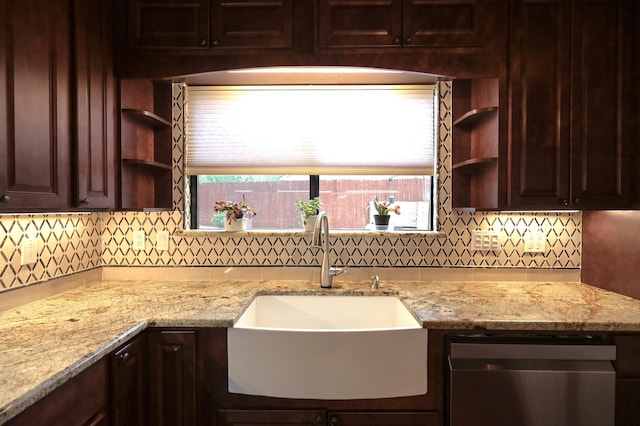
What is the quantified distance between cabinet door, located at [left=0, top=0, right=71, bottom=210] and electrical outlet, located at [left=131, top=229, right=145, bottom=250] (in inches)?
31.2

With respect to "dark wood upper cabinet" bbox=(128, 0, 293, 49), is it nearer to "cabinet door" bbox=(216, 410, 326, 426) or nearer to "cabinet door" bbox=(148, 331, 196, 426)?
"cabinet door" bbox=(148, 331, 196, 426)

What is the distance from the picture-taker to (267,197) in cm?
245

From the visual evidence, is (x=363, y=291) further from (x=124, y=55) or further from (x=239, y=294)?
(x=124, y=55)

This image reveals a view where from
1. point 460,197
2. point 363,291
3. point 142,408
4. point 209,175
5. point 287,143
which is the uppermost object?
point 287,143

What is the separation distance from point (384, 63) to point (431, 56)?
232mm

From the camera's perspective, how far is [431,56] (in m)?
1.88

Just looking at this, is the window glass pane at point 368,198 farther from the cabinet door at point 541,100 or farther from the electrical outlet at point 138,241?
the electrical outlet at point 138,241

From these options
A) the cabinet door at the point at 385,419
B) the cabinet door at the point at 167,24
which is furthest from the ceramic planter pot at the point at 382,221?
the cabinet door at the point at 167,24

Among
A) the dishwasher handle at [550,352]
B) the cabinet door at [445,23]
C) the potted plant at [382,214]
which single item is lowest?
the dishwasher handle at [550,352]

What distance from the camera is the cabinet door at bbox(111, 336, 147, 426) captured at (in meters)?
1.34

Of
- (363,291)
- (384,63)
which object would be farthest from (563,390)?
(384,63)

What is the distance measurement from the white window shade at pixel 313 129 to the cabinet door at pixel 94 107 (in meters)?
0.56

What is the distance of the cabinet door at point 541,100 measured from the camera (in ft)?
6.05

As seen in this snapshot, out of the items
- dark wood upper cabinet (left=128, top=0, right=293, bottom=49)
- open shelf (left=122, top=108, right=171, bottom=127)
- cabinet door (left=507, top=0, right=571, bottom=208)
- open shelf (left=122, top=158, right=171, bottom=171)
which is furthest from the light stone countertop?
dark wood upper cabinet (left=128, top=0, right=293, bottom=49)
